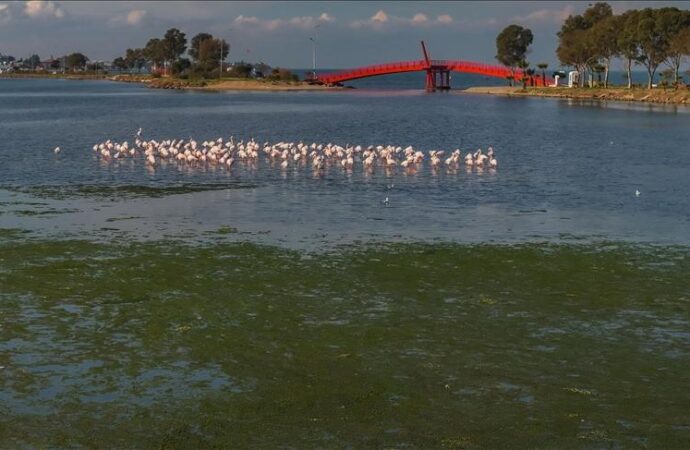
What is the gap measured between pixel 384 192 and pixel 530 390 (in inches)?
883

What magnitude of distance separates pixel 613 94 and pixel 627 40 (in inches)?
326

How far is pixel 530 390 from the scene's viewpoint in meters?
15.3

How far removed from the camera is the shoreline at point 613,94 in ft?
377

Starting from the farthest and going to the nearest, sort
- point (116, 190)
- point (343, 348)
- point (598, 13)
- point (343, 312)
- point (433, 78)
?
point (433, 78) < point (598, 13) < point (116, 190) < point (343, 312) < point (343, 348)

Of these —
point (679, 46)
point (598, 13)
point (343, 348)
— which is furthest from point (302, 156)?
point (598, 13)

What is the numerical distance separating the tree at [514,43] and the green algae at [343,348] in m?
175

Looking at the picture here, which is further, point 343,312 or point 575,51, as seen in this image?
point 575,51

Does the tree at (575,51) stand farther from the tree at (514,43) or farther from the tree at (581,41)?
the tree at (514,43)

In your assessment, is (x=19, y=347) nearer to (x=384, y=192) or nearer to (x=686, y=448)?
(x=686, y=448)

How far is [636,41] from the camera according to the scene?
132 metres

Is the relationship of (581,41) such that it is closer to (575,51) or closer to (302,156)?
(575,51)

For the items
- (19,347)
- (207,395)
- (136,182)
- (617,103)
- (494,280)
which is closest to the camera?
(207,395)

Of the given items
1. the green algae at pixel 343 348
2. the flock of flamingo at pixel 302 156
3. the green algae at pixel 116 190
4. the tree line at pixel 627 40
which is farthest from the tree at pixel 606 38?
the green algae at pixel 343 348

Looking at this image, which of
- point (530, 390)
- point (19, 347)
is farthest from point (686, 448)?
point (19, 347)
